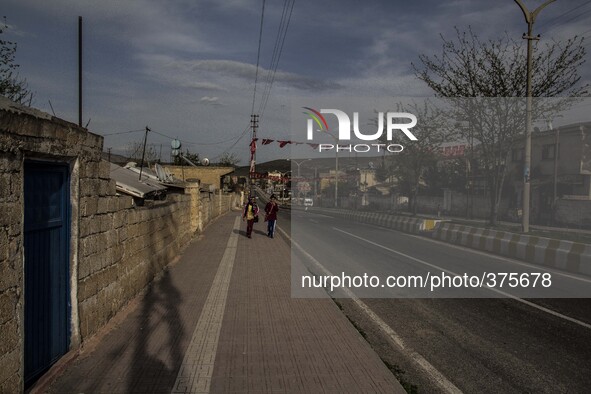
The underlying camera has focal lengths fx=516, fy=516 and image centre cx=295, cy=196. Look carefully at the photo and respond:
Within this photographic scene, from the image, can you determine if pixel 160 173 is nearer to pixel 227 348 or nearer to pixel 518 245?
pixel 518 245

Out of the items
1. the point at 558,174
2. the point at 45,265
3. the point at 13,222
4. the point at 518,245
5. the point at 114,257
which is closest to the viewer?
the point at 13,222

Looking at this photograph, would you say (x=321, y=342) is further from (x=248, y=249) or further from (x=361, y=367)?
(x=248, y=249)

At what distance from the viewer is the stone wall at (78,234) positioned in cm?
384

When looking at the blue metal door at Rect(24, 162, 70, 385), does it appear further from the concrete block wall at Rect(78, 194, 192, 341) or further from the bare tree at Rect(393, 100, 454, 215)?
the bare tree at Rect(393, 100, 454, 215)

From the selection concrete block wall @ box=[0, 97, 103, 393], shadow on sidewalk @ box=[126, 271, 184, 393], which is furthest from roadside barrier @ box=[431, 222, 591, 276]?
concrete block wall @ box=[0, 97, 103, 393]

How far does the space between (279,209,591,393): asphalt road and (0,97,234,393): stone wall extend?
3059mm

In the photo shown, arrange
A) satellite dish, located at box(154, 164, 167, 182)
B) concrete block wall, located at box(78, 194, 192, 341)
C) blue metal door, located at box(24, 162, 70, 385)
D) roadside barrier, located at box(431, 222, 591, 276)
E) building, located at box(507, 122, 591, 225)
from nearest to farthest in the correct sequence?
blue metal door, located at box(24, 162, 70, 385), concrete block wall, located at box(78, 194, 192, 341), roadside barrier, located at box(431, 222, 591, 276), satellite dish, located at box(154, 164, 167, 182), building, located at box(507, 122, 591, 225)

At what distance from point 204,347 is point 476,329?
12.1 ft

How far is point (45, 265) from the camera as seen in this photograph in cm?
482

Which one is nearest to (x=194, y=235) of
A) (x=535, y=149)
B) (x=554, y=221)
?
(x=554, y=221)

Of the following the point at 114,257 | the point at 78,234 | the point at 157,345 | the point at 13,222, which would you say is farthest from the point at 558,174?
the point at 13,222

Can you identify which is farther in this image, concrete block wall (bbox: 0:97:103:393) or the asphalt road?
the asphalt road

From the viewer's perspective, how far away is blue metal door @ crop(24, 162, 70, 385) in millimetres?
4470

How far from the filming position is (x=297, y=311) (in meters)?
7.77
